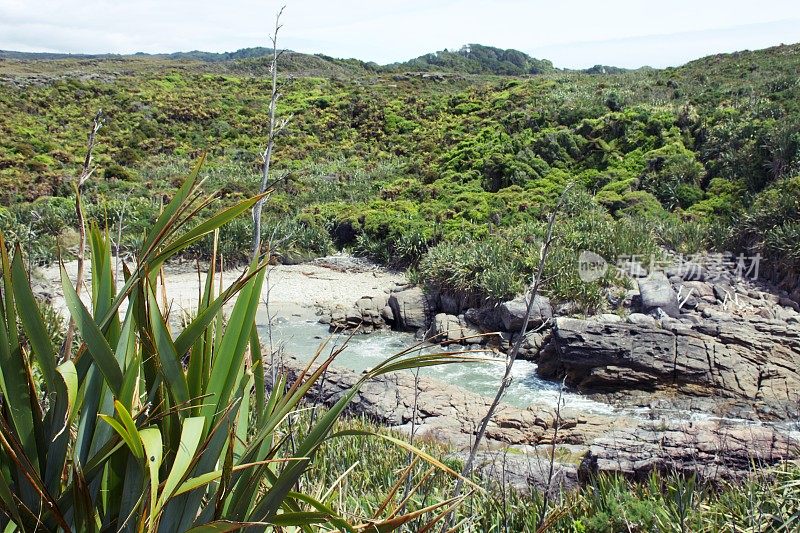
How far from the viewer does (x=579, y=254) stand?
14.8 metres

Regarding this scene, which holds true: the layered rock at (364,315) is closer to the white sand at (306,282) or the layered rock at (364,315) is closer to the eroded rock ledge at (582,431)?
the white sand at (306,282)

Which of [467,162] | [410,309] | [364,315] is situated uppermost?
[467,162]

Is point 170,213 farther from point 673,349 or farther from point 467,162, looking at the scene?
point 467,162

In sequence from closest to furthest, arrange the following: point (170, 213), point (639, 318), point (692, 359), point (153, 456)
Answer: point (153, 456), point (170, 213), point (692, 359), point (639, 318)

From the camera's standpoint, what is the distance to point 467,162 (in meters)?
25.4

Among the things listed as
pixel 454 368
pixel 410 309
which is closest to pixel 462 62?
pixel 410 309

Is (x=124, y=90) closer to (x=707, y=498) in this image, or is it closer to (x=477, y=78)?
(x=477, y=78)

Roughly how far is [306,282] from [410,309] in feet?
13.1

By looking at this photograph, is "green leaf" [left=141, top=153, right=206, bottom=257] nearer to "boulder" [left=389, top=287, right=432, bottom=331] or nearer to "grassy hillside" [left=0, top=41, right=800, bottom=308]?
→ "grassy hillside" [left=0, top=41, right=800, bottom=308]

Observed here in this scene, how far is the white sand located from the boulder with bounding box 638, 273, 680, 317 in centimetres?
631

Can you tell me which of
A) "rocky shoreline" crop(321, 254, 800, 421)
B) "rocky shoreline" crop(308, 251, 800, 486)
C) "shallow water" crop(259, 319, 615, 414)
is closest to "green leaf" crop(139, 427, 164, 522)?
"rocky shoreline" crop(308, 251, 800, 486)

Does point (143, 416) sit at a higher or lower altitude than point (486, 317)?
higher

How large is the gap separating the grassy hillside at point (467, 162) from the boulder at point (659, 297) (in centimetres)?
82

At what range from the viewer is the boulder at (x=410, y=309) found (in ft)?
46.5
